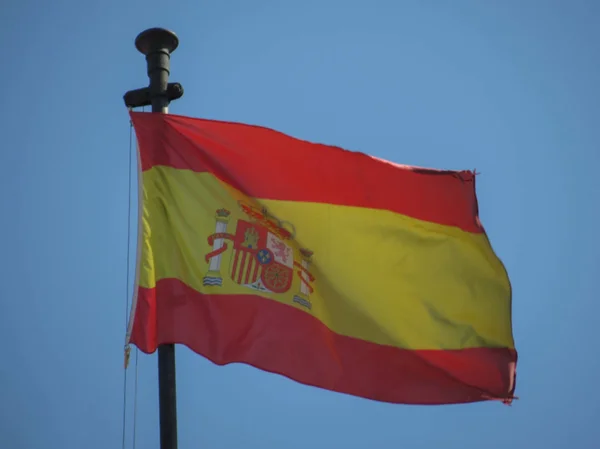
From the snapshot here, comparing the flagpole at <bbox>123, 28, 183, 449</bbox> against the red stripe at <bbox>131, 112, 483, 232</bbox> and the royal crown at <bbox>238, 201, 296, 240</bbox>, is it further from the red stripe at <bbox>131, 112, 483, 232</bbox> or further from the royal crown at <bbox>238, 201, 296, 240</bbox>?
the royal crown at <bbox>238, 201, 296, 240</bbox>

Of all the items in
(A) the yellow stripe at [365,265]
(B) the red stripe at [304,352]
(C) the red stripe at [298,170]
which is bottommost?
(B) the red stripe at [304,352]

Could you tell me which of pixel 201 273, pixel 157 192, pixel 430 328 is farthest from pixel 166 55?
pixel 430 328

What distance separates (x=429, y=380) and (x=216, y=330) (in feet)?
7.61

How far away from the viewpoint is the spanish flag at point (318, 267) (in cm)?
789

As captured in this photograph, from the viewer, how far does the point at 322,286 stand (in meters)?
8.51

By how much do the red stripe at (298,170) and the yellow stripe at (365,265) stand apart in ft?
0.39

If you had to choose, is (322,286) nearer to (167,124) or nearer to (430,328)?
(430,328)

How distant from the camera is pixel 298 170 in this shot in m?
8.89

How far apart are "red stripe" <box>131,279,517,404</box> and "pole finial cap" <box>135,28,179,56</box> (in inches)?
90.5

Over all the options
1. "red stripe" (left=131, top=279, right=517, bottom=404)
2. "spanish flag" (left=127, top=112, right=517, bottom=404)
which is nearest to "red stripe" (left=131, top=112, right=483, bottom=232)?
"spanish flag" (left=127, top=112, right=517, bottom=404)

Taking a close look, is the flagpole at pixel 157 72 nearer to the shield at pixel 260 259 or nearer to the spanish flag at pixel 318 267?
the spanish flag at pixel 318 267

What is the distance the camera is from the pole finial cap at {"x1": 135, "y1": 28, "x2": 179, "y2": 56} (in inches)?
322

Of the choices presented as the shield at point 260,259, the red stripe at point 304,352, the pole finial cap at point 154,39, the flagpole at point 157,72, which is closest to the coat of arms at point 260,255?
the shield at point 260,259

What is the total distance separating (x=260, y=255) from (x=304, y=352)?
1.06 meters
